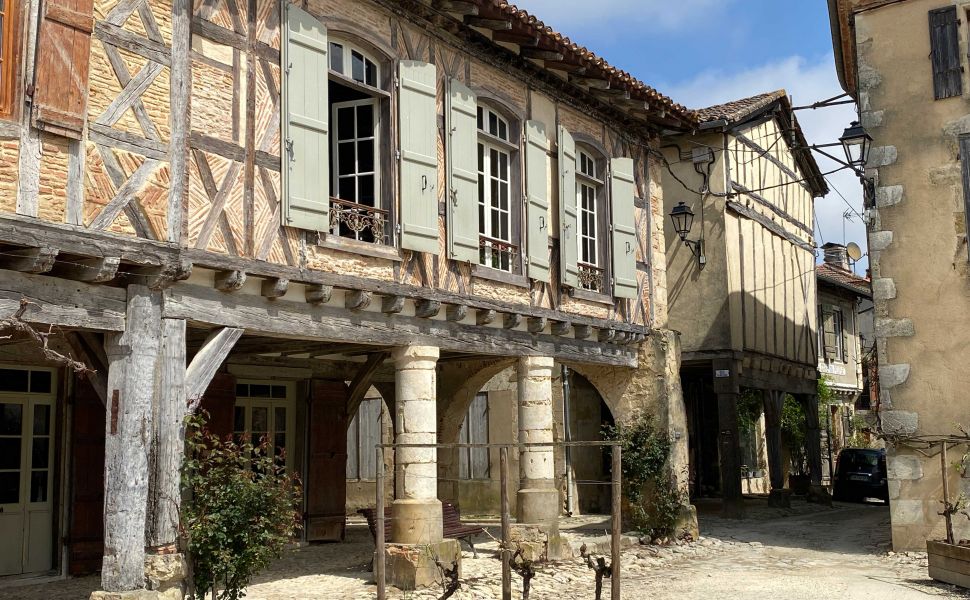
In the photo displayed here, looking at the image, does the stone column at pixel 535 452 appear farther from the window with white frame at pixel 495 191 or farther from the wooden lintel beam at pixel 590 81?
the wooden lintel beam at pixel 590 81

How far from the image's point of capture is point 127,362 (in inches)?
236

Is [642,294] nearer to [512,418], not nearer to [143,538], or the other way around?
[512,418]

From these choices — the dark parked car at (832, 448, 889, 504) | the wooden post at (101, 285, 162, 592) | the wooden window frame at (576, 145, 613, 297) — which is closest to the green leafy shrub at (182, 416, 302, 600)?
the wooden post at (101, 285, 162, 592)

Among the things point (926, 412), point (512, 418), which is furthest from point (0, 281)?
point (512, 418)

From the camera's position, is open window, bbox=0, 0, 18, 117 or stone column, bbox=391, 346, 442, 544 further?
stone column, bbox=391, 346, 442, 544

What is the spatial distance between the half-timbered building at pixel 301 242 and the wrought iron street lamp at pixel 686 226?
6.03 feet

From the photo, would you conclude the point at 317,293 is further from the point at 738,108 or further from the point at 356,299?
the point at 738,108

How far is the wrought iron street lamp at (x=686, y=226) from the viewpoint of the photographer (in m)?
13.8

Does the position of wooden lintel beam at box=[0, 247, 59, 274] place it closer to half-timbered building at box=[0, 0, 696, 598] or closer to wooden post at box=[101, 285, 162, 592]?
half-timbered building at box=[0, 0, 696, 598]

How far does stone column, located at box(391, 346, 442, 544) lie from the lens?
8219 millimetres

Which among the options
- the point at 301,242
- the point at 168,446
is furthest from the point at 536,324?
the point at 168,446

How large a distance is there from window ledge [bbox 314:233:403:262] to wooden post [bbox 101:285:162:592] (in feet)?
5.45

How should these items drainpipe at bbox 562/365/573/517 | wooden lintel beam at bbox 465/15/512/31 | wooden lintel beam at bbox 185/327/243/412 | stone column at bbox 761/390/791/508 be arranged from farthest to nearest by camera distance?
stone column at bbox 761/390/791/508, drainpipe at bbox 562/365/573/517, wooden lintel beam at bbox 465/15/512/31, wooden lintel beam at bbox 185/327/243/412

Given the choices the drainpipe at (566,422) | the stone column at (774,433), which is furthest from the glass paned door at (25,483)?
the stone column at (774,433)
